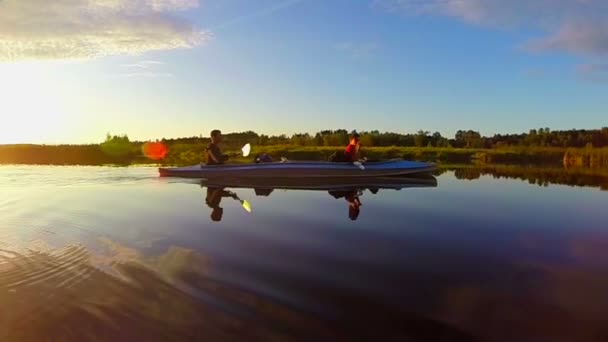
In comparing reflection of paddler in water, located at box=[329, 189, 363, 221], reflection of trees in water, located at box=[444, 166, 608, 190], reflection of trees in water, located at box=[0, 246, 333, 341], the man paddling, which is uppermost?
the man paddling

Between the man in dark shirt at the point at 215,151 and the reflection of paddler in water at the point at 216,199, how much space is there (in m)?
2.00

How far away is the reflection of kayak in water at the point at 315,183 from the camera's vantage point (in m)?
17.9

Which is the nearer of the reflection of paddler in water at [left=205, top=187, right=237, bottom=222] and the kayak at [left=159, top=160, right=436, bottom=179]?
the reflection of paddler in water at [left=205, top=187, right=237, bottom=222]

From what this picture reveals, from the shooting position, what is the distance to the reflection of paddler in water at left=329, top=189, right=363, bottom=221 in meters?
11.1

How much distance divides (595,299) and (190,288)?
15.1ft

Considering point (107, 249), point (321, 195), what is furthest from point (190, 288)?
point (321, 195)

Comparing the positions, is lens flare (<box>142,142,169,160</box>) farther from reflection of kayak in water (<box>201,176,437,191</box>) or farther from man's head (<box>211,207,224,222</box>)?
man's head (<box>211,207,224,222</box>)

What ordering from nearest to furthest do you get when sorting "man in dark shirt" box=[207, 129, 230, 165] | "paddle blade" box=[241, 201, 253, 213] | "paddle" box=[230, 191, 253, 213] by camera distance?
"paddle blade" box=[241, 201, 253, 213]
"paddle" box=[230, 191, 253, 213]
"man in dark shirt" box=[207, 129, 230, 165]

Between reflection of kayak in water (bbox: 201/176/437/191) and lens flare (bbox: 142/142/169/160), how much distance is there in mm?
46395

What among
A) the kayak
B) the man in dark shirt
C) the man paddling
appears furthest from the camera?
the man paddling

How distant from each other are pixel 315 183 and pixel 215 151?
435 centimetres

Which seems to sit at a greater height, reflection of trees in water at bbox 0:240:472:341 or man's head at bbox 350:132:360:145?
man's head at bbox 350:132:360:145

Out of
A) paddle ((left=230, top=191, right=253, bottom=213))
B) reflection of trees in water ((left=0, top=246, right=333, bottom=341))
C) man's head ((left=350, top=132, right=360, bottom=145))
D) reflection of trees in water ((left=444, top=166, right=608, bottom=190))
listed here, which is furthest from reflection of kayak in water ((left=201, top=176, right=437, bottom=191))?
reflection of trees in water ((left=0, top=246, right=333, bottom=341))

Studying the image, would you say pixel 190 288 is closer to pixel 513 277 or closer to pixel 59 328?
pixel 59 328
